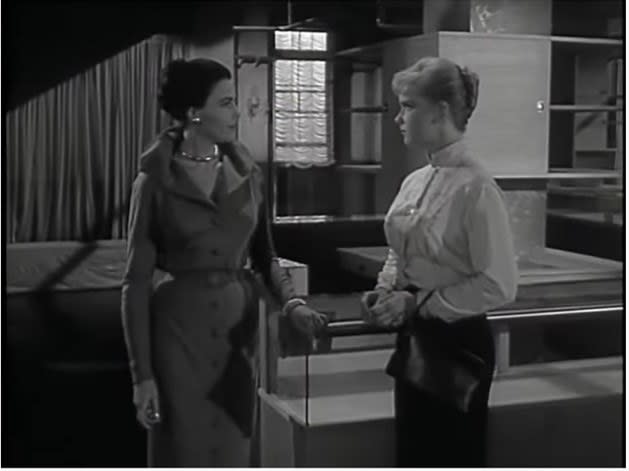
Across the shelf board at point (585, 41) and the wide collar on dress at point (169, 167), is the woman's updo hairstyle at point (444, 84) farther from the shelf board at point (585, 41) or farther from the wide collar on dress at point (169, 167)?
the wide collar on dress at point (169, 167)

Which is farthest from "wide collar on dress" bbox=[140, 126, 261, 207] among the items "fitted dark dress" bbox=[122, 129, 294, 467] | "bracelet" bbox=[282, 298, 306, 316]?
"bracelet" bbox=[282, 298, 306, 316]

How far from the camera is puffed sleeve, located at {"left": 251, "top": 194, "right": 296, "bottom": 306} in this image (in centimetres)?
218

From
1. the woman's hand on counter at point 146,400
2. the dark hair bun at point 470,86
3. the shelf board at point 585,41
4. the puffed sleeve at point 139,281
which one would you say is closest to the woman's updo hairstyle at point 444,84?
the dark hair bun at point 470,86

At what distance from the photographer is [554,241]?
7.89ft

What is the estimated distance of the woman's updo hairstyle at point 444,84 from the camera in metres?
2.25

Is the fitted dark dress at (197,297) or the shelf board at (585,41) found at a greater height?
the shelf board at (585,41)

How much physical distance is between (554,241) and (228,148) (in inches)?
33.0

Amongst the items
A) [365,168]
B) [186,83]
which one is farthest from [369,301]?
[186,83]

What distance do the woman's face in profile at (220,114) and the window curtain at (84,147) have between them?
9 cm

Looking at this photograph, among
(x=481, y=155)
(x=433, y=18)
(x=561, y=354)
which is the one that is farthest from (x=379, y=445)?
(x=433, y=18)

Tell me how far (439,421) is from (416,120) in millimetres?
701

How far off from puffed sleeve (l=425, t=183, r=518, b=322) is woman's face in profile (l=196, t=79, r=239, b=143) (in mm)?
567

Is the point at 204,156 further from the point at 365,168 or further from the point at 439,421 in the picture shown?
the point at 439,421

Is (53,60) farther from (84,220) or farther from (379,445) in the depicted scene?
(379,445)
